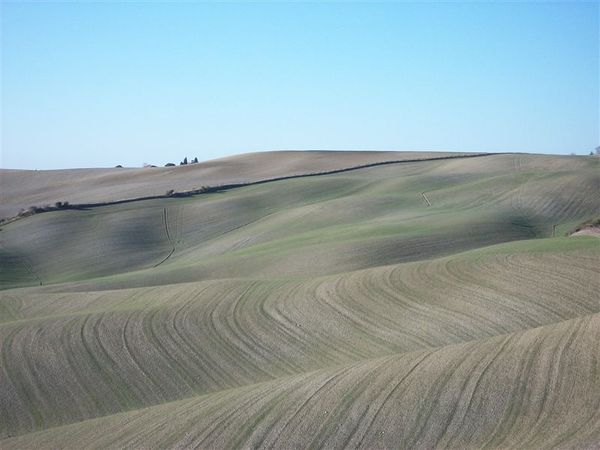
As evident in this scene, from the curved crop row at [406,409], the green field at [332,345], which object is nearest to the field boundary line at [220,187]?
the green field at [332,345]

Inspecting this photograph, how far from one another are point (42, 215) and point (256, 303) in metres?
32.3

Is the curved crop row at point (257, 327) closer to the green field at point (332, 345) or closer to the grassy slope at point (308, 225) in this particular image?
the green field at point (332, 345)

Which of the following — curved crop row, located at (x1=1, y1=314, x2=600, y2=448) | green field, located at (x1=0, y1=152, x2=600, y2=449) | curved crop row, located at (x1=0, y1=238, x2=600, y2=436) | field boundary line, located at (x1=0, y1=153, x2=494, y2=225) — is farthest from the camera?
field boundary line, located at (x1=0, y1=153, x2=494, y2=225)

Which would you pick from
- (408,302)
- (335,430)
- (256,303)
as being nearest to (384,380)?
(335,430)

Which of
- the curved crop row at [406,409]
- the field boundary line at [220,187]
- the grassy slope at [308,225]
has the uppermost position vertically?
the field boundary line at [220,187]

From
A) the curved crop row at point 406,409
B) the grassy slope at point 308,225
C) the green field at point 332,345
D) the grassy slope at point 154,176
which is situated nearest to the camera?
the curved crop row at point 406,409

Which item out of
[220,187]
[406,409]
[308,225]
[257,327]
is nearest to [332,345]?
[257,327]

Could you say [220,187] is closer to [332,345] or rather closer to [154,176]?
[154,176]

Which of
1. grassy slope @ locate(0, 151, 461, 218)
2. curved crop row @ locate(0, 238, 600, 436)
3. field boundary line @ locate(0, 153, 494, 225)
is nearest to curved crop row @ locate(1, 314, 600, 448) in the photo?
curved crop row @ locate(0, 238, 600, 436)

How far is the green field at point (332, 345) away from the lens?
1452 centimetres

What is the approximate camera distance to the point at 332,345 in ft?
66.7

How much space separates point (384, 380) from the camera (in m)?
16.0

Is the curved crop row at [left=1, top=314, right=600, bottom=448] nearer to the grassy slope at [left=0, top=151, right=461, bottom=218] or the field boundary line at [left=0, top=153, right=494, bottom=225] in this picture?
the field boundary line at [left=0, top=153, right=494, bottom=225]

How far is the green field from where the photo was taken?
47.6 ft
